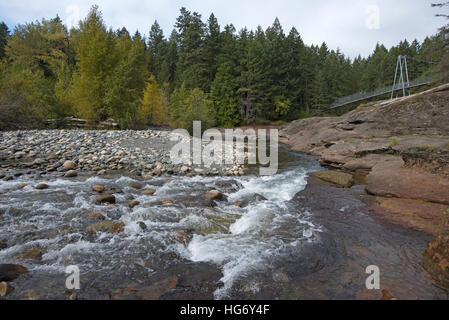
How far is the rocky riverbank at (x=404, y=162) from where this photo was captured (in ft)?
16.4

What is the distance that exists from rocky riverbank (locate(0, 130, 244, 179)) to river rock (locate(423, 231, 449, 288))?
23.2ft

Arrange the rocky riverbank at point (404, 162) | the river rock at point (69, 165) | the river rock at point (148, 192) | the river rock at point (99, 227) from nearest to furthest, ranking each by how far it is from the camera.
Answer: the river rock at point (99, 227) → the rocky riverbank at point (404, 162) → the river rock at point (148, 192) → the river rock at point (69, 165)

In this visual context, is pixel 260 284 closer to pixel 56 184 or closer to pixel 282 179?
pixel 282 179

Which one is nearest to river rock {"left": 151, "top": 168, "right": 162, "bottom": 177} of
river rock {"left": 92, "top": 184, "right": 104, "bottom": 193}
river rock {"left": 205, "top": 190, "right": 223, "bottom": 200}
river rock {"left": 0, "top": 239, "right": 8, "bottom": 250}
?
river rock {"left": 92, "top": 184, "right": 104, "bottom": 193}

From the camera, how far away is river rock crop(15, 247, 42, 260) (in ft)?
11.8

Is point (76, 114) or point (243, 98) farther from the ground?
point (243, 98)

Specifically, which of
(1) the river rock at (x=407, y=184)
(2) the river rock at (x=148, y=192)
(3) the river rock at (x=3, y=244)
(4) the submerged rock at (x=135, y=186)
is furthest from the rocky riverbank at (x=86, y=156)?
(1) the river rock at (x=407, y=184)

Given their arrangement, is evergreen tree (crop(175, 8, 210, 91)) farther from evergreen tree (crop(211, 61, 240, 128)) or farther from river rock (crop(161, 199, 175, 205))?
river rock (crop(161, 199, 175, 205))

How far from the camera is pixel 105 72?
18172 mm

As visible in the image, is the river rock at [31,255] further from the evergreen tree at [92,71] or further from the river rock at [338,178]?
the evergreen tree at [92,71]

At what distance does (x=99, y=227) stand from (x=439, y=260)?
5.97 metres

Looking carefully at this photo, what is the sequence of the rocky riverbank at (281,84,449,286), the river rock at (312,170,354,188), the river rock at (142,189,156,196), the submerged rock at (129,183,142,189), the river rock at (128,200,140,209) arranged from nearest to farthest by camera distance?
the rocky riverbank at (281,84,449,286)
the river rock at (128,200,140,209)
the river rock at (142,189,156,196)
the submerged rock at (129,183,142,189)
the river rock at (312,170,354,188)
